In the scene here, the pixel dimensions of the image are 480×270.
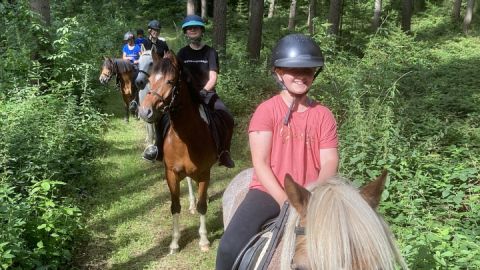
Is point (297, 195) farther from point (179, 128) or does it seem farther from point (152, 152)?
point (152, 152)

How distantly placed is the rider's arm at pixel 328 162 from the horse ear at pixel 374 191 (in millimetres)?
640

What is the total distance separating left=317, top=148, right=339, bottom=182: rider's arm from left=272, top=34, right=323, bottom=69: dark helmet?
592mm

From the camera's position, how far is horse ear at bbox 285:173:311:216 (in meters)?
1.93

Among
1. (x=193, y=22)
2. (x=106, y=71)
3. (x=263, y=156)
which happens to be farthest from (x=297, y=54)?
(x=106, y=71)

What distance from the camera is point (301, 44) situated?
109 inches

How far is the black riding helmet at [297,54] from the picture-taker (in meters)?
2.69

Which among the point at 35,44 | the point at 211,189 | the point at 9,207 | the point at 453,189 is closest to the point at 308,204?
the point at 9,207

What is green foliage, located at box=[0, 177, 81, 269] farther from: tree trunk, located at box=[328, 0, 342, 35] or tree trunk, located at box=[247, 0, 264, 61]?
tree trunk, located at box=[328, 0, 342, 35]

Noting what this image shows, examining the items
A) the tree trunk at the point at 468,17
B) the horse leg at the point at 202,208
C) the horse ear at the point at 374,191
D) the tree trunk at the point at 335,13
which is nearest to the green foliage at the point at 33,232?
the horse leg at the point at 202,208

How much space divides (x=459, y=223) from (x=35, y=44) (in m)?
9.27

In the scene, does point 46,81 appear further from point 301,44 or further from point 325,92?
point 301,44

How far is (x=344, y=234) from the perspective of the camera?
176 centimetres

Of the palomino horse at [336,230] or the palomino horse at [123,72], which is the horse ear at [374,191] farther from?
the palomino horse at [123,72]

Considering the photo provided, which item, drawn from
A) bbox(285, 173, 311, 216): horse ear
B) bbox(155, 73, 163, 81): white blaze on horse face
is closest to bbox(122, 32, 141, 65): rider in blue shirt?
bbox(155, 73, 163, 81): white blaze on horse face
